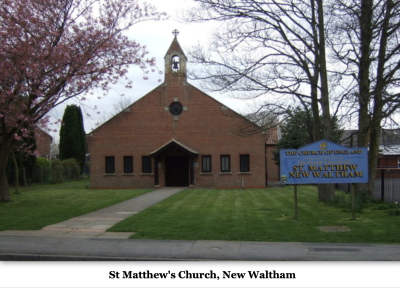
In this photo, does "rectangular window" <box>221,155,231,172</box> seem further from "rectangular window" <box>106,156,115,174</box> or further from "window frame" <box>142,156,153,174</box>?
"rectangular window" <box>106,156,115,174</box>

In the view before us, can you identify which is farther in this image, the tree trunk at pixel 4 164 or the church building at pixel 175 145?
the church building at pixel 175 145

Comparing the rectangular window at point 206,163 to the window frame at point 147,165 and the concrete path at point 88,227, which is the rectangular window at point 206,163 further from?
the concrete path at point 88,227

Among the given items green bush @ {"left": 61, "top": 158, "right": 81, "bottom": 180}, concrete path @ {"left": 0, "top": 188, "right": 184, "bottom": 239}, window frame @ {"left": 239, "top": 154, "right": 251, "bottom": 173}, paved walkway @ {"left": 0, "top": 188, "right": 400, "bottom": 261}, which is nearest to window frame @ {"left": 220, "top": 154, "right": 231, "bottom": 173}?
window frame @ {"left": 239, "top": 154, "right": 251, "bottom": 173}

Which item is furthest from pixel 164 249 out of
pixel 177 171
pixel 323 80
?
pixel 177 171

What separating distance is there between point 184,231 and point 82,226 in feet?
10.9

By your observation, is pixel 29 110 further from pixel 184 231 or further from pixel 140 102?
pixel 140 102

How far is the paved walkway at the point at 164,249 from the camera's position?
8.42m

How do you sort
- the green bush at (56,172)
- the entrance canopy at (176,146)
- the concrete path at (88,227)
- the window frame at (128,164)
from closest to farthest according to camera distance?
the concrete path at (88,227)
the entrance canopy at (176,146)
the window frame at (128,164)
the green bush at (56,172)

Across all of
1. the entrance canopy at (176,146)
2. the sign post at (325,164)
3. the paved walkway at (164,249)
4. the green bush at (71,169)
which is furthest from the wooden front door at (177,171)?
the paved walkway at (164,249)

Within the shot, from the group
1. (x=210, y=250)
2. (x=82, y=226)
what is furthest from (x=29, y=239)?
(x=210, y=250)

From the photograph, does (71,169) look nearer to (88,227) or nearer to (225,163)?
(225,163)

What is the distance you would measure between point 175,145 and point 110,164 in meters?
5.73

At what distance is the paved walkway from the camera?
8422mm

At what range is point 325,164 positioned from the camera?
1290cm
